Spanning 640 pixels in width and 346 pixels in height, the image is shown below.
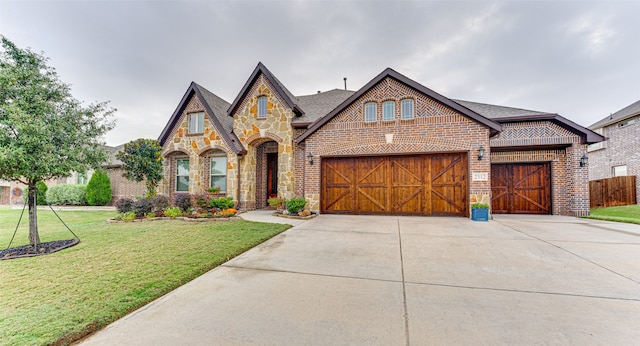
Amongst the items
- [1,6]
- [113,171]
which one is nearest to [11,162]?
[1,6]

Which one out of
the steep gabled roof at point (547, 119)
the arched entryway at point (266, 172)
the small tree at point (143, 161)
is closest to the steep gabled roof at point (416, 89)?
the steep gabled roof at point (547, 119)

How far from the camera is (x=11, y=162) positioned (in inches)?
171

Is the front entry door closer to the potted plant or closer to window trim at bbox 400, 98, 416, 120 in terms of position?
window trim at bbox 400, 98, 416, 120

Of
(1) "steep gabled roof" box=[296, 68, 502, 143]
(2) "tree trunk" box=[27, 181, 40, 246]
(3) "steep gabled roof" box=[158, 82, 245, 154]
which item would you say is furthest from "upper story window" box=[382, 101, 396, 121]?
(2) "tree trunk" box=[27, 181, 40, 246]

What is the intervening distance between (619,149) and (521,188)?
12665 millimetres

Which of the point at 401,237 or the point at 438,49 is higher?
the point at 438,49

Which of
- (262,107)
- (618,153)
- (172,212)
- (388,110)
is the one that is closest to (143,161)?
(172,212)

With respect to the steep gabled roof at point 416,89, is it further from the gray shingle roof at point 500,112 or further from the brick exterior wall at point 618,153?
the brick exterior wall at point 618,153

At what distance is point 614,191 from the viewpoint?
13359 millimetres

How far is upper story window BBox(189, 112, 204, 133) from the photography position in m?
12.0

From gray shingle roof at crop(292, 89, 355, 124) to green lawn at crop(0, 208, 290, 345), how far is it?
6.68m

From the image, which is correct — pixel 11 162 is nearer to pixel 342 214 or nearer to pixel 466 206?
pixel 342 214

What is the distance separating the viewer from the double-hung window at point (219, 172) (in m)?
12.0

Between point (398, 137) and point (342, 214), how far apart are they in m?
3.76
